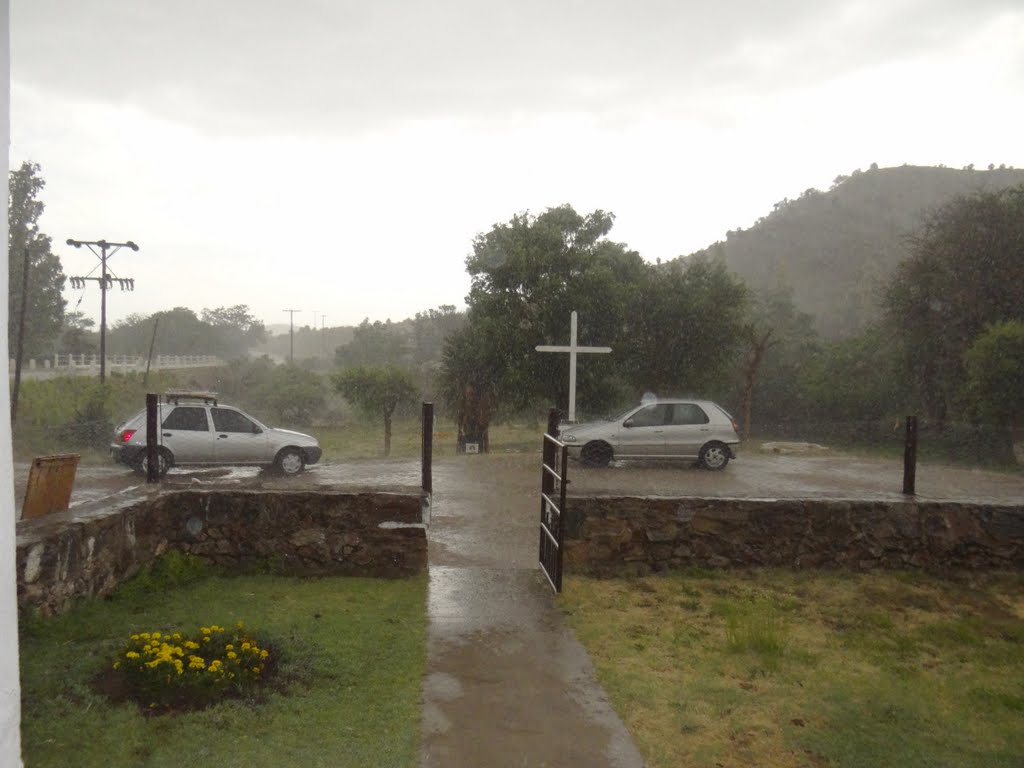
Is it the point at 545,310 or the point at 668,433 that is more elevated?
the point at 545,310

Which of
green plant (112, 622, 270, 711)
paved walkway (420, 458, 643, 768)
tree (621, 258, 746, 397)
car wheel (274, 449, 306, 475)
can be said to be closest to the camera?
paved walkway (420, 458, 643, 768)

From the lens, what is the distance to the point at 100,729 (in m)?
3.99

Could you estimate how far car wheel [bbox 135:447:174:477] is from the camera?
24.7 ft

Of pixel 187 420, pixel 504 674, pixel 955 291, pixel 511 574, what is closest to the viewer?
pixel 504 674

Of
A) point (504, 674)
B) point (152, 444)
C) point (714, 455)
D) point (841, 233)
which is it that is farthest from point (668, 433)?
point (841, 233)

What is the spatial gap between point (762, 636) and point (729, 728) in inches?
62.1

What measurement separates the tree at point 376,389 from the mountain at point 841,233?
35.0m

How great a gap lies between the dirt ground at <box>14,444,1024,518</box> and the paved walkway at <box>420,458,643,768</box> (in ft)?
3.51

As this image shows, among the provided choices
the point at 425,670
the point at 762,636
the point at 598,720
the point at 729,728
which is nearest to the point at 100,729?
the point at 425,670

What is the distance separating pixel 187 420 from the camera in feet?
35.9

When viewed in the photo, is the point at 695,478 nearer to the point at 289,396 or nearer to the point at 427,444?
the point at 427,444

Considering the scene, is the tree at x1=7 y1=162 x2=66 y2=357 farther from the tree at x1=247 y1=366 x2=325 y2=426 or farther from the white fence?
the tree at x1=247 y1=366 x2=325 y2=426

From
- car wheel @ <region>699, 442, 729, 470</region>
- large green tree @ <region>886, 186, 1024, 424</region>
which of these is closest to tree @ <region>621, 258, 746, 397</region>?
car wheel @ <region>699, 442, 729, 470</region>

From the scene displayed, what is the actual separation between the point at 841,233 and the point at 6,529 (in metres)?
65.8
